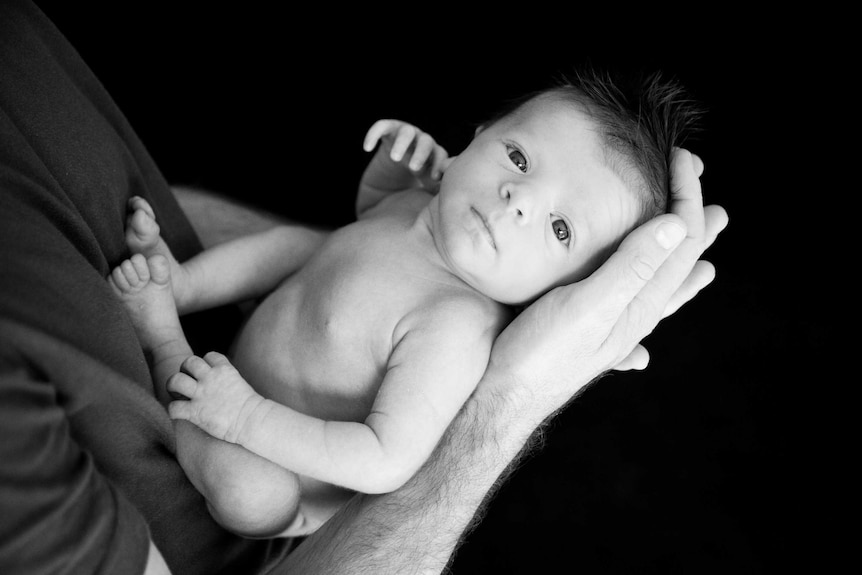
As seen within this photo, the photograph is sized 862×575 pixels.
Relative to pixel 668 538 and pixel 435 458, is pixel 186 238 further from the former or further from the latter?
pixel 668 538

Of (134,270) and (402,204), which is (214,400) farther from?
(402,204)

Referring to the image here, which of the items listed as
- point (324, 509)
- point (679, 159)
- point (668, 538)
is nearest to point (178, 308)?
point (324, 509)

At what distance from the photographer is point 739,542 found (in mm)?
1812

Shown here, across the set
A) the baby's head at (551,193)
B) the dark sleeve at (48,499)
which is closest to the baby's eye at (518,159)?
the baby's head at (551,193)

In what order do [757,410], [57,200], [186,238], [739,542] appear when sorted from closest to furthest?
[57,200], [186,238], [739,542], [757,410]

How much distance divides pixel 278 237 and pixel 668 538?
47.6 inches

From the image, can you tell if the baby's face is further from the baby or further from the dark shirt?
the dark shirt

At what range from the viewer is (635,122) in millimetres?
1090

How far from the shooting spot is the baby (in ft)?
3.06

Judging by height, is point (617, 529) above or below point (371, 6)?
below

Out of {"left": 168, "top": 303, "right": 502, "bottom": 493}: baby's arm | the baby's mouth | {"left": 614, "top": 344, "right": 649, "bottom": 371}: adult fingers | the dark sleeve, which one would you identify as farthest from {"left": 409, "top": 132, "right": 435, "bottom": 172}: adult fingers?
the dark sleeve

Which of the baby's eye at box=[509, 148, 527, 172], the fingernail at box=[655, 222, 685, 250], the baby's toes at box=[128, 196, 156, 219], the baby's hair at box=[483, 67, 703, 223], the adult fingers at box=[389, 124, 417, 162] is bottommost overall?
the baby's toes at box=[128, 196, 156, 219]

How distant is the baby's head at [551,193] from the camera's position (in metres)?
1.03

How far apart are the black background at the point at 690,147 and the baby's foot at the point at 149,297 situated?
108 cm
